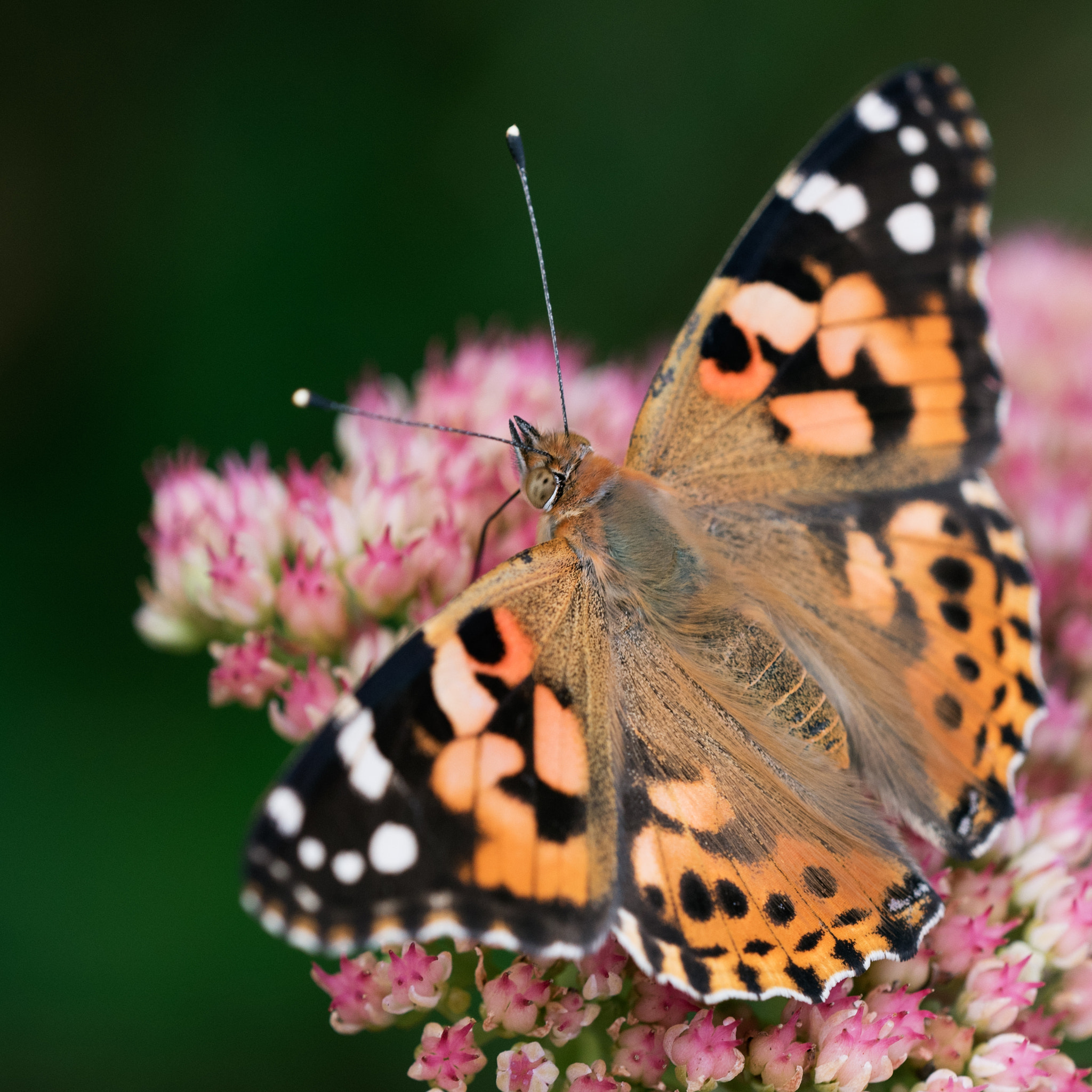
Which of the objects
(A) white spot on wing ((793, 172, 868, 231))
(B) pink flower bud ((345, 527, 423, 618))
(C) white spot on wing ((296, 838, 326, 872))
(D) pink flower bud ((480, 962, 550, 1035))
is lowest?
(D) pink flower bud ((480, 962, 550, 1035))

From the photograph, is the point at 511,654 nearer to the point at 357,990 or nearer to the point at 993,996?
the point at 357,990

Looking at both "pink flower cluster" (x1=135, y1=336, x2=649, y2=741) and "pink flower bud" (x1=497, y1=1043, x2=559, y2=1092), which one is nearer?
"pink flower bud" (x1=497, y1=1043, x2=559, y2=1092)

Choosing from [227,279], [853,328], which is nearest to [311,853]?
[853,328]

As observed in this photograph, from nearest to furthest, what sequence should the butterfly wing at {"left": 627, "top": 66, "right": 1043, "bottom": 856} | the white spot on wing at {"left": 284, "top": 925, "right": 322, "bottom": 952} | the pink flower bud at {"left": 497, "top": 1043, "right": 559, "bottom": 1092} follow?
the white spot on wing at {"left": 284, "top": 925, "right": 322, "bottom": 952}
the pink flower bud at {"left": 497, "top": 1043, "right": 559, "bottom": 1092}
the butterfly wing at {"left": 627, "top": 66, "right": 1043, "bottom": 856}

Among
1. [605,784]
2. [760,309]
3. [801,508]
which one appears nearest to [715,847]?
[605,784]

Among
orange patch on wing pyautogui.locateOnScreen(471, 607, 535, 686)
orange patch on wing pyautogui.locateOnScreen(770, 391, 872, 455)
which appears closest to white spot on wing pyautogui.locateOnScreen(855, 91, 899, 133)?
orange patch on wing pyautogui.locateOnScreen(770, 391, 872, 455)

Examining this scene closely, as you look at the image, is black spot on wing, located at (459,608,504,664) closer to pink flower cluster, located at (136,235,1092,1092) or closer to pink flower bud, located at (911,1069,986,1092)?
pink flower cluster, located at (136,235,1092,1092)

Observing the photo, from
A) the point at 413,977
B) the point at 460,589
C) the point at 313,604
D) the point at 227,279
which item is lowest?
the point at 413,977

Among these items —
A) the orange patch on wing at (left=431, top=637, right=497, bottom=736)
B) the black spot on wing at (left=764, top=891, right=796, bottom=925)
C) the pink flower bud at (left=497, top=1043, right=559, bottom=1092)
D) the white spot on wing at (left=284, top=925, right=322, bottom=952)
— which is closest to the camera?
the white spot on wing at (left=284, top=925, right=322, bottom=952)
